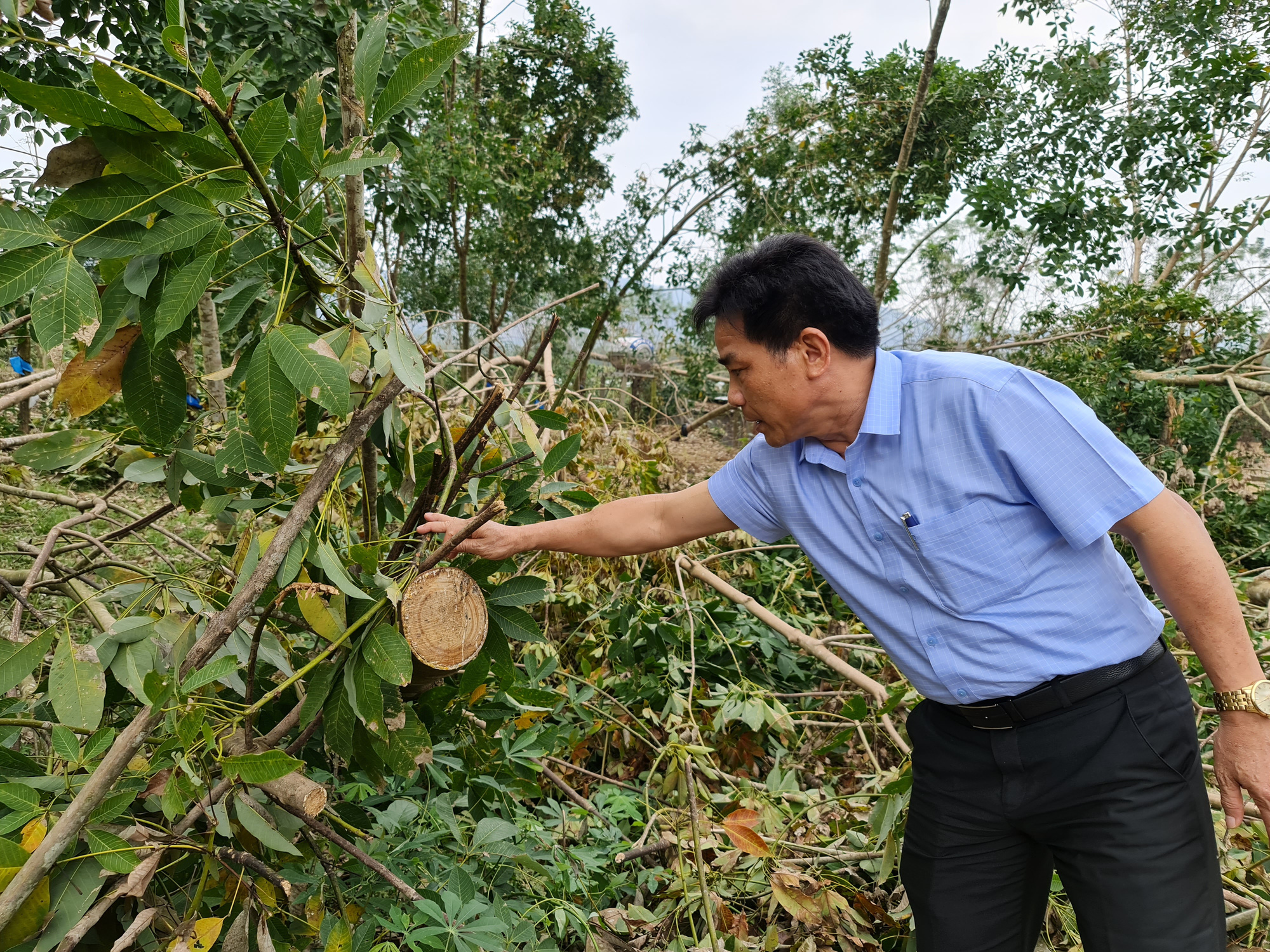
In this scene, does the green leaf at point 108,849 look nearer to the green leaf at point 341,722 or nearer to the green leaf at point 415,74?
the green leaf at point 341,722

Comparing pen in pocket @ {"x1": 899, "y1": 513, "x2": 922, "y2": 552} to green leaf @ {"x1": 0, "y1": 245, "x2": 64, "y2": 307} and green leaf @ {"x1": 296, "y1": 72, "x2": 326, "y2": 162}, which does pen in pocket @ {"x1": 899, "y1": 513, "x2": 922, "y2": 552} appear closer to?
green leaf @ {"x1": 296, "y1": 72, "x2": 326, "y2": 162}

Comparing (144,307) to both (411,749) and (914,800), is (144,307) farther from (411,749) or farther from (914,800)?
(914,800)

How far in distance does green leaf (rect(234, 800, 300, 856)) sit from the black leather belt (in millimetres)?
1225

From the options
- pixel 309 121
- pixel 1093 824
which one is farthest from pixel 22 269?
pixel 1093 824

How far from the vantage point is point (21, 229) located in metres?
1.01

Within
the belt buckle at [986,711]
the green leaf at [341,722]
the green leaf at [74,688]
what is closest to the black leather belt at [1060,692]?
the belt buckle at [986,711]

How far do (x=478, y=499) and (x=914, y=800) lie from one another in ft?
3.56

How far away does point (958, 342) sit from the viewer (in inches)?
347

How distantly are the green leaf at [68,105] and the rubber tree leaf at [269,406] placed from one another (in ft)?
1.04

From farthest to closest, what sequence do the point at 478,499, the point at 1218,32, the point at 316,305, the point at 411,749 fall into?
the point at 1218,32 < the point at 478,499 < the point at 316,305 < the point at 411,749

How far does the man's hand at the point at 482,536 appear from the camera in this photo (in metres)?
1.53

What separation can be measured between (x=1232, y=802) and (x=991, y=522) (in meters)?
0.63

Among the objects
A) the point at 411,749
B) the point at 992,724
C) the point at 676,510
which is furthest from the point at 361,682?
the point at 992,724

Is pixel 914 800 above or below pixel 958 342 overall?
below
